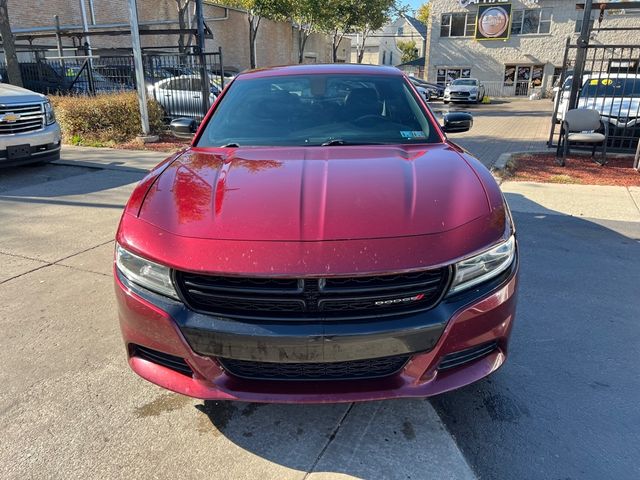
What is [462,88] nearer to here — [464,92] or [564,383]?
[464,92]

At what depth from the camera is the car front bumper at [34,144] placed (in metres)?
7.15

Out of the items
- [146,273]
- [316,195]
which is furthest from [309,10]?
[146,273]

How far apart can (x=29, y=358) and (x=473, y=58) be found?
39428mm

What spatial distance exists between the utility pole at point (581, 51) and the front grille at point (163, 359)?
9.45 m

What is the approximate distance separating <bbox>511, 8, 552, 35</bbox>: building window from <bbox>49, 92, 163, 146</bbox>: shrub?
33.4 metres

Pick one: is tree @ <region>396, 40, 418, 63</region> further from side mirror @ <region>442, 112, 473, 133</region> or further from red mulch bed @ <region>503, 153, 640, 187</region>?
side mirror @ <region>442, 112, 473, 133</region>

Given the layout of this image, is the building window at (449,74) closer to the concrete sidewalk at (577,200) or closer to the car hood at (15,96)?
the concrete sidewalk at (577,200)

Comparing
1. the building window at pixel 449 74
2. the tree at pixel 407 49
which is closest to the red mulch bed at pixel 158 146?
the building window at pixel 449 74

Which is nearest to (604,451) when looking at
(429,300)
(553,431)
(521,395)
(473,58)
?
(553,431)

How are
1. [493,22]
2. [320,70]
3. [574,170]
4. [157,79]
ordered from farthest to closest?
[493,22] → [157,79] → [574,170] → [320,70]

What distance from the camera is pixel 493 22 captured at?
35625 mm

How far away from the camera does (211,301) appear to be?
1.99 m

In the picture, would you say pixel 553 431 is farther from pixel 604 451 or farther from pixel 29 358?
pixel 29 358

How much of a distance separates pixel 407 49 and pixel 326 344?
7511 centimetres
